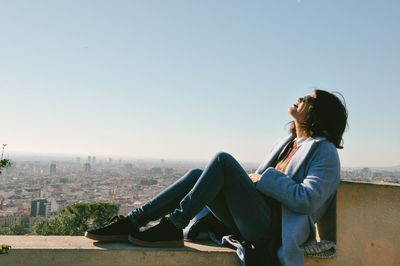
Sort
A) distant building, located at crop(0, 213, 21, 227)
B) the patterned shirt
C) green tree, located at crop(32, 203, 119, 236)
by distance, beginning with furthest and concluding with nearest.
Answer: distant building, located at crop(0, 213, 21, 227) → green tree, located at crop(32, 203, 119, 236) → the patterned shirt

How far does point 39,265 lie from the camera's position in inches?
68.0

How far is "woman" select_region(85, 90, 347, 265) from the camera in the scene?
65.9 inches

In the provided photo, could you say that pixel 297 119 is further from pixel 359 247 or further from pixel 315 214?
pixel 359 247

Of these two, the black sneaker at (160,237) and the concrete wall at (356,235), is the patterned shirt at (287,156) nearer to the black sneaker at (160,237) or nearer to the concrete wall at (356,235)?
the concrete wall at (356,235)

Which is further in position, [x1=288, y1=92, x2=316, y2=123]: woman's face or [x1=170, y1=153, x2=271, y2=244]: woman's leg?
[x1=288, y1=92, x2=316, y2=123]: woman's face

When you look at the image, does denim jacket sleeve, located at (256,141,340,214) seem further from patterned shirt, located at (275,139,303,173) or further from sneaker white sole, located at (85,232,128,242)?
sneaker white sole, located at (85,232,128,242)

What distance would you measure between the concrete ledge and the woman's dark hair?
35.3 inches

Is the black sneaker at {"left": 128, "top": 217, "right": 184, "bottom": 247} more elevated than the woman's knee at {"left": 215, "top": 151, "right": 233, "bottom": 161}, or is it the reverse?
the woman's knee at {"left": 215, "top": 151, "right": 233, "bottom": 161}

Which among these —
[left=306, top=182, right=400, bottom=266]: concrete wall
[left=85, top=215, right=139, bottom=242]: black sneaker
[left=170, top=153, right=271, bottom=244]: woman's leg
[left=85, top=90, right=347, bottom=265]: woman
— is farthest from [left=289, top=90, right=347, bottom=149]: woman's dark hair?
[left=85, top=215, right=139, bottom=242]: black sneaker

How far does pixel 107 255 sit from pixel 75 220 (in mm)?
14244

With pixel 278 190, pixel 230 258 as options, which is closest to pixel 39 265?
pixel 230 258

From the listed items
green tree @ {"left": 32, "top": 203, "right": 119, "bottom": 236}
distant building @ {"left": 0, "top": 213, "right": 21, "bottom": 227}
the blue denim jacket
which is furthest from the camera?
distant building @ {"left": 0, "top": 213, "right": 21, "bottom": 227}

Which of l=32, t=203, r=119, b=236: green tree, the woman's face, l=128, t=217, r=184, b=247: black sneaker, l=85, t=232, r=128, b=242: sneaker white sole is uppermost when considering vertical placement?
the woman's face

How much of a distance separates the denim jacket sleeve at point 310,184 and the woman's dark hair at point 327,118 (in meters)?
0.18
